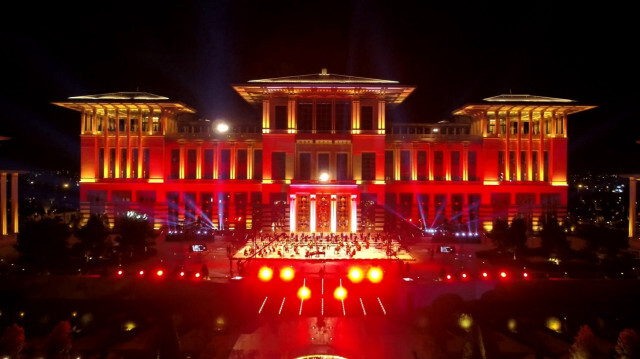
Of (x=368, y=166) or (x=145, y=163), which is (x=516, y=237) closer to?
(x=368, y=166)

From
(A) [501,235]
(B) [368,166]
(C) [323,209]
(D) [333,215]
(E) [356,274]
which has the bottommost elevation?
(A) [501,235]

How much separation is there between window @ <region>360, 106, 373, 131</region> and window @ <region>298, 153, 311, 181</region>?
517 cm

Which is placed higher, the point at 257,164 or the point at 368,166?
the point at 257,164

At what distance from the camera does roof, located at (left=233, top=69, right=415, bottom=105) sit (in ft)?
132

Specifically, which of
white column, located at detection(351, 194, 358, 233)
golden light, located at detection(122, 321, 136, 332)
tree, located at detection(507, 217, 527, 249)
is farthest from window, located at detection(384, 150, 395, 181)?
golden light, located at detection(122, 321, 136, 332)

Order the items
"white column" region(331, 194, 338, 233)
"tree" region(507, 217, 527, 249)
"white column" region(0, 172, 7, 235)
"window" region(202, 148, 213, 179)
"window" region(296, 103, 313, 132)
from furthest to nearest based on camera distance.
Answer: "window" region(202, 148, 213, 179) → "window" region(296, 103, 313, 132) → "white column" region(331, 194, 338, 233) → "white column" region(0, 172, 7, 235) → "tree" region(507, 217, 527, 249)

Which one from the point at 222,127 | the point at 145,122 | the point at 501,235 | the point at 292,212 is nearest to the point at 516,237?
the point at 501,235

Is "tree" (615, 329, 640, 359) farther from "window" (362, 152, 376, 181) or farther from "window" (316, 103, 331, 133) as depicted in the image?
"window" (316, 103, 331, 133)

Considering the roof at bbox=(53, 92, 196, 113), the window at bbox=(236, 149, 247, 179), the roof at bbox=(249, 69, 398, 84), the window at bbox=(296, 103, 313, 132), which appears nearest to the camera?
the roof at bbox=(249, 69, 398, 84)

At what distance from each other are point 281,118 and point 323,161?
503cm

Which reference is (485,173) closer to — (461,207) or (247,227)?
(461,207)

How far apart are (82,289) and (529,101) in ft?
119

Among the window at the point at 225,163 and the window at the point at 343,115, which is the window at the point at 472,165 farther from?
the window at the point at 225,163

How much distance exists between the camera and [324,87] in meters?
40.2
